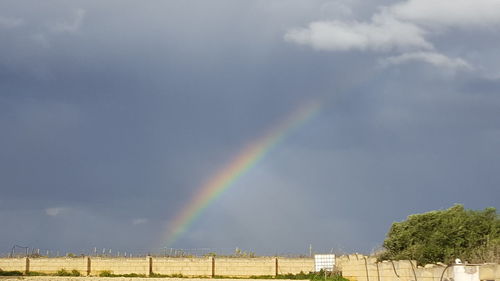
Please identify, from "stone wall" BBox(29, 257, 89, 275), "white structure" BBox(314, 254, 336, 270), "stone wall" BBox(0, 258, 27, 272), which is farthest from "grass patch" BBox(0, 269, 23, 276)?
"white structure" BBox(314, 254, 336, 270)

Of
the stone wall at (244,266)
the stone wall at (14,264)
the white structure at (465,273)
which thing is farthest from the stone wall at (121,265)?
the white structure at (465,273)

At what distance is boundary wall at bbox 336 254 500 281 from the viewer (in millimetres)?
20625

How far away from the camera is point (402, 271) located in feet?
93.1

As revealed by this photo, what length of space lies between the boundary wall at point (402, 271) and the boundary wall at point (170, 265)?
1188 centimetres

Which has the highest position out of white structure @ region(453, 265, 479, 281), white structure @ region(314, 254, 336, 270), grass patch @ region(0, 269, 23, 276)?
white structure @ region(314, 254, 336, 270)

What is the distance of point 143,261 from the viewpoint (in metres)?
54.3

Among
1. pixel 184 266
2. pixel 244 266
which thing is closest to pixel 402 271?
pixel 244 266

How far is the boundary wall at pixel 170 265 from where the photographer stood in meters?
52.1

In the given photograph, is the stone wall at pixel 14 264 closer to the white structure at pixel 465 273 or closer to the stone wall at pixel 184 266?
the stone wall at pixel 184 266

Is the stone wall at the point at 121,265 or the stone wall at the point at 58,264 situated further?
the stone wall at the point at 58,264

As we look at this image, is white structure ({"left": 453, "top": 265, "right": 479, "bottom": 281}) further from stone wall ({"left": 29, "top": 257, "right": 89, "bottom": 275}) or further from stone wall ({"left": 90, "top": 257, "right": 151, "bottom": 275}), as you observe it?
stone wall ({"left": 29, "top": 257, "right": 89, "bottom": 275})

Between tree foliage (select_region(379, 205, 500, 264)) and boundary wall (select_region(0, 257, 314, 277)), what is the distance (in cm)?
1284

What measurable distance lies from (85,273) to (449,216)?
30.7 meters

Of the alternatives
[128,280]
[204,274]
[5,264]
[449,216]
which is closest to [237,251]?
[204,274]
